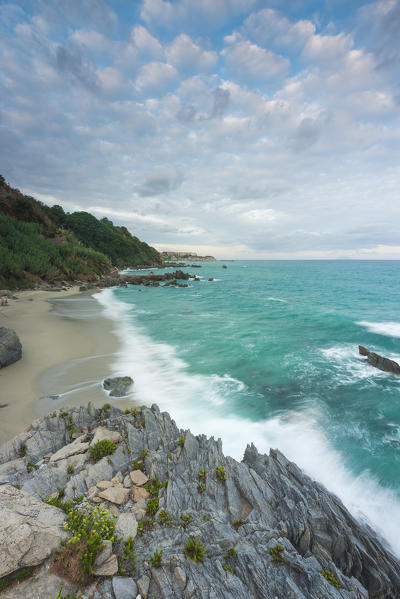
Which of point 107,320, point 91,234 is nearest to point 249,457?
point 107,320

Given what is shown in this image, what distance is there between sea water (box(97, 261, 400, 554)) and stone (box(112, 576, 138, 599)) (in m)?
6.84

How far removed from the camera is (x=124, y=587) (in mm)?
4113

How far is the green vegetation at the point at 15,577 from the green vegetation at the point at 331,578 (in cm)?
563

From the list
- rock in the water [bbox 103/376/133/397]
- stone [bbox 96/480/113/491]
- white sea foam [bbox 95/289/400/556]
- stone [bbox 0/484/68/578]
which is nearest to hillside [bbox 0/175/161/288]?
white sea foam [bbox 95/289/400/556]

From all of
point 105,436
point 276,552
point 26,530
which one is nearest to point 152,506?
point 26,530

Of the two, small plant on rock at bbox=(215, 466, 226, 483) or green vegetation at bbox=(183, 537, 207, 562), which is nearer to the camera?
green vegetation at bbox=(183, 537, 207, 562)

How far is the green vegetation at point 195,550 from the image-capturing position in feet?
15.5

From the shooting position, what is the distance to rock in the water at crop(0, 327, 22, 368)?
45.8 feet

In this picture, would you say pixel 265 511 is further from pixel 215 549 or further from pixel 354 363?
pixel 354 363

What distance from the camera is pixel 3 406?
10.9m

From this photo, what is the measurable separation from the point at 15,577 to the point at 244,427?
10.1m

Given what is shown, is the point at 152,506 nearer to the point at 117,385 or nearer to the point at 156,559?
the point at 156,559

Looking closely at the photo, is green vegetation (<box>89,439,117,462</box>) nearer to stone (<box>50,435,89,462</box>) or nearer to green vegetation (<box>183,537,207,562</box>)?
stone (<box>50,435,89,462</box>)

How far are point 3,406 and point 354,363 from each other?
24.1 m
